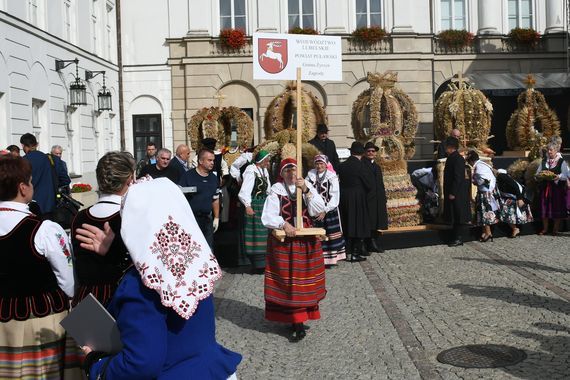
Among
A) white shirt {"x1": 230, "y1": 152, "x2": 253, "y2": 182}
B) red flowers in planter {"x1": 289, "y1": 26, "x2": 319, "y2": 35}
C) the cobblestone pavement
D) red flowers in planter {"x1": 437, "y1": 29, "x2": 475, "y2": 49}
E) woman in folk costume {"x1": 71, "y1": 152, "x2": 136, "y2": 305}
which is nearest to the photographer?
woman in folk costume {"x1": 71, "y1": 152, "x2": 136, "y2": 305}

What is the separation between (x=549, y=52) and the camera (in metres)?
30.1

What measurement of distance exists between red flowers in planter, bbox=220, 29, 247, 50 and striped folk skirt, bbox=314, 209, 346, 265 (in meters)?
18.6

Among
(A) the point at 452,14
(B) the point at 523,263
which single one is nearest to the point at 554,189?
(B) the point at 523,263

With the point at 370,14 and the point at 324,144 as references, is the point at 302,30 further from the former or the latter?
the point at 324,144

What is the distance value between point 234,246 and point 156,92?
19.1m

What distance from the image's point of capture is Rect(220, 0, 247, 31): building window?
96.6 ft

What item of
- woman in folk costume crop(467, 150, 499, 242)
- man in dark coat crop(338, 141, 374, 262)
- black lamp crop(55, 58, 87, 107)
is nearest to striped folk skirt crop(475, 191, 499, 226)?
woman in folk costume crop(467, 150, 499, 242)

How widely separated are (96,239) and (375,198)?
9.18 meters

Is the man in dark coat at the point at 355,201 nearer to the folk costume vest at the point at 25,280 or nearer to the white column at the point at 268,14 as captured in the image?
the folk costume vest at the point at 25,280

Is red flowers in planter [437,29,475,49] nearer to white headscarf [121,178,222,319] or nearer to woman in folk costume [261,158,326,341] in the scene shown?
woman in folk costume [261,158,326,341]

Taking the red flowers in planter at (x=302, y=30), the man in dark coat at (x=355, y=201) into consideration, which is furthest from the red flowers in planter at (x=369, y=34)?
the man in dark coat at (x=355, y=201)

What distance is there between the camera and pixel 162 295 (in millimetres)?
2674

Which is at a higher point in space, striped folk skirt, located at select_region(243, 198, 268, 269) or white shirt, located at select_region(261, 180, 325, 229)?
white shirt, located at select_region(261, 180, 325, 229)

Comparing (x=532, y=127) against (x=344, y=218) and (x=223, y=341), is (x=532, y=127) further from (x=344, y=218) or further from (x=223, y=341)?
(x=223, y=341)
